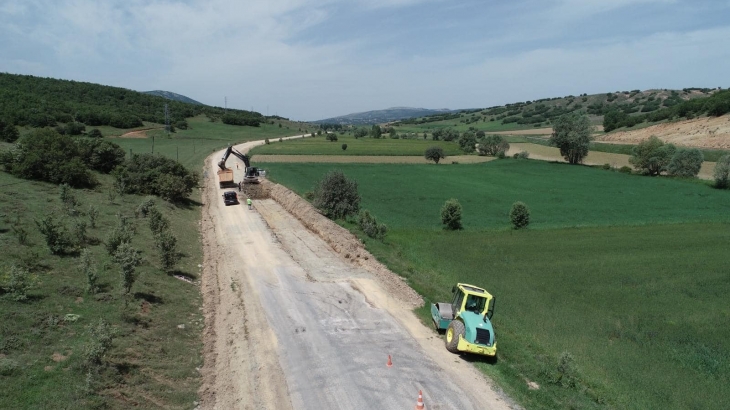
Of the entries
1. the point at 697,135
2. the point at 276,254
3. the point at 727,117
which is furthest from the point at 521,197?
the point at 727,117

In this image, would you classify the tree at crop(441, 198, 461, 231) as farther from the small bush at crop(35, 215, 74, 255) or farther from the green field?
the small bush at crop(35, 215, 74, 255)

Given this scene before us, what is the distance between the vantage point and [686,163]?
233ft

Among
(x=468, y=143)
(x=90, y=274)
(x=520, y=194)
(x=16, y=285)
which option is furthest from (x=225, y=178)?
(x=468, y=143)

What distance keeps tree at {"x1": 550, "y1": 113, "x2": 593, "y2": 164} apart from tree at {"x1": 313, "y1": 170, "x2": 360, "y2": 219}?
6893 centimetres

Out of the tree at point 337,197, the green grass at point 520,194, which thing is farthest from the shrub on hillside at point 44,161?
the green grass at point 520,194

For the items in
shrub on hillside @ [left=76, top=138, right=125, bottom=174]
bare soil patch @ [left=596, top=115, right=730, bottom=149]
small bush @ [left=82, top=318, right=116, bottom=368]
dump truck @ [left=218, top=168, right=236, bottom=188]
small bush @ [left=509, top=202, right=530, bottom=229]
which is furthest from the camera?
bare soil patch @ [left=596, top=115, right=730, bottom=149]

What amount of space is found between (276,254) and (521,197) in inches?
1520

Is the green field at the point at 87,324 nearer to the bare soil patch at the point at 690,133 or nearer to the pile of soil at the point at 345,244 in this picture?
the pile of soil at the point at 345,244

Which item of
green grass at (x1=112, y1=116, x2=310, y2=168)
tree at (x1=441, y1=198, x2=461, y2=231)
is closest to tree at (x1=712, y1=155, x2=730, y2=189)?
tree at (x1=441, y1=198, x2=461, y2=231)

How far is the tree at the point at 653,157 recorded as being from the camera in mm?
75938

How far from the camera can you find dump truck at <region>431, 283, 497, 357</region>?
52.0 feet

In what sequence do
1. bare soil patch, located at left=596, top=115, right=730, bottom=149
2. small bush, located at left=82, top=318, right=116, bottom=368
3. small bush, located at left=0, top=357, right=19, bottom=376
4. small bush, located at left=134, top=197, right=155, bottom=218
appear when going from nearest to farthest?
small bush, located at left=0, top=357, right=19, bottom=376 < small bush, located at left=82, top=318, right=116, bottom=368 < small bush, located at left=134, top=197, right=155, bottom=218 < bare soil patch, located at left=596, top=115, right=730, bottom=149

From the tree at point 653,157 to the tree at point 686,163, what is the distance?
6.67 feet

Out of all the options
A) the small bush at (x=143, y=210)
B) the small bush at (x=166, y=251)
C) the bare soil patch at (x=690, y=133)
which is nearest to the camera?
the small bush at (x=166, y=251)
